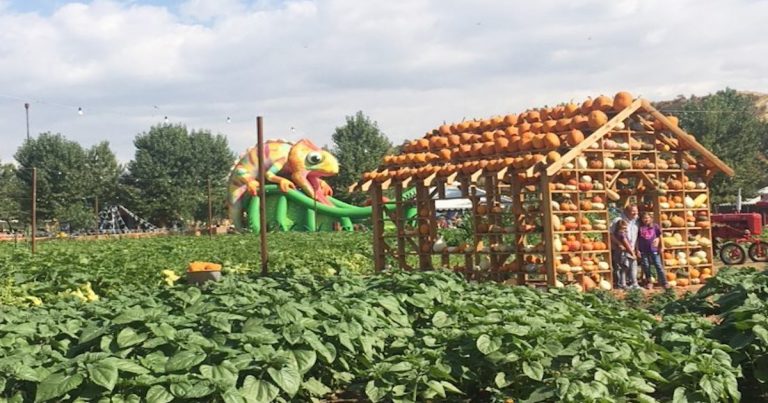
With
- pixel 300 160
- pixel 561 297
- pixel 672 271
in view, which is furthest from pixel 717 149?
pixel 561 297

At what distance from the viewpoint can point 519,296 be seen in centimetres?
757

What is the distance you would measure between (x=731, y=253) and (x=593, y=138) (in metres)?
8.24

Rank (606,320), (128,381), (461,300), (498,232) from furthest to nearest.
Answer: (498,232)
(461,300)
(606,320)
(128,381)

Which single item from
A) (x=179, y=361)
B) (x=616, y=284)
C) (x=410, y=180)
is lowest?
(x=616, y=284)

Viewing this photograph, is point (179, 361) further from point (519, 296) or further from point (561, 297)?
point (561, 297)

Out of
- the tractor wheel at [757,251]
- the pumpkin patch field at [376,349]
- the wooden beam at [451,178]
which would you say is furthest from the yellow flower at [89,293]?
the tractor wheel at [757,251]

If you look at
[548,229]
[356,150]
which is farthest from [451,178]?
[356,150]

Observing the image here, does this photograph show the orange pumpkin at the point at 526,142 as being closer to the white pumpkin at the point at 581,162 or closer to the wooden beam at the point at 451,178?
the white pumpkin at the point at 581,162

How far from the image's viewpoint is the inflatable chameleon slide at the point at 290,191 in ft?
136

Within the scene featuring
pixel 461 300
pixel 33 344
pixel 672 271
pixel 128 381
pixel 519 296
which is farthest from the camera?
pixel 672 271

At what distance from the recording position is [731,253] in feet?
63.3

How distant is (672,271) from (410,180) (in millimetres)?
5252

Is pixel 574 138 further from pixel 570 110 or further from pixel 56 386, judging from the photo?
pixel 56 386

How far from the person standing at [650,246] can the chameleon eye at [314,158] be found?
1157 inches
